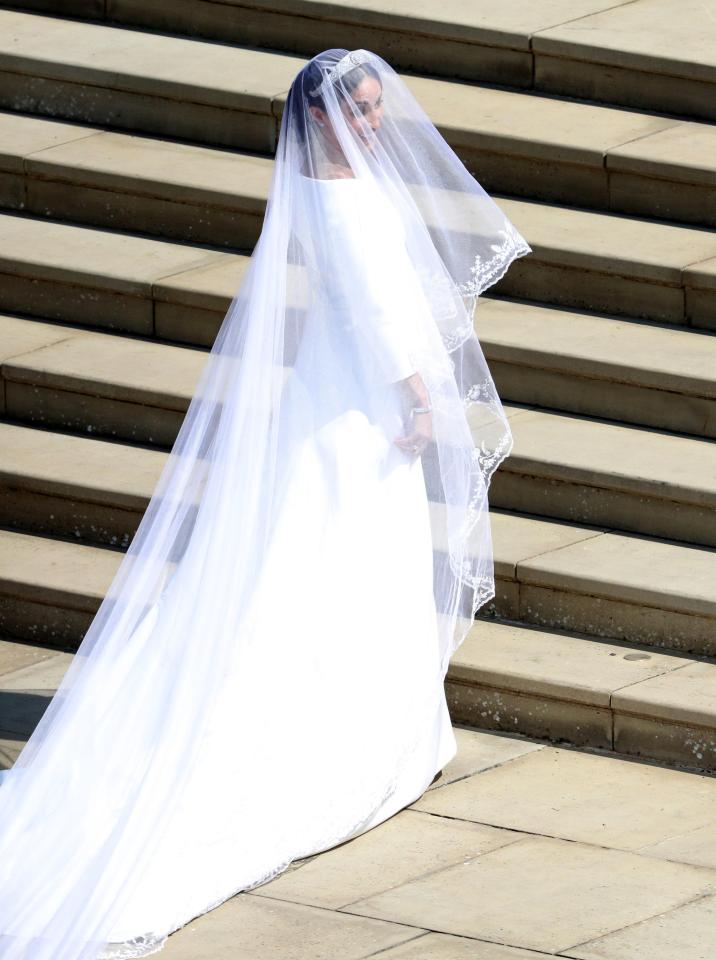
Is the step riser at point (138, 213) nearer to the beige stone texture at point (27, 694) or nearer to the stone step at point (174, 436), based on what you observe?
the stone step at point (174, 436)

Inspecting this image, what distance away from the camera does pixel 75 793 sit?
5.64 metres

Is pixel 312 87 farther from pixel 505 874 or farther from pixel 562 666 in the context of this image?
pixel 505 874

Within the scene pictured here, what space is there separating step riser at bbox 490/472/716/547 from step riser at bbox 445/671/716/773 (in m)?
0.84

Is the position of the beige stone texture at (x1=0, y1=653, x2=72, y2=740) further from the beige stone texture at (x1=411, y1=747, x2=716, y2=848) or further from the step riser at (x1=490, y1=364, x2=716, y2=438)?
the step riser at (x1=490, y1=364, x2=716, y2=438)

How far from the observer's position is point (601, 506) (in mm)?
7109

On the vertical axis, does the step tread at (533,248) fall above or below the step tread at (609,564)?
above

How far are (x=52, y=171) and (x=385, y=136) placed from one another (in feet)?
11.1

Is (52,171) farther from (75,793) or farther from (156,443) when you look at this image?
(75,793)

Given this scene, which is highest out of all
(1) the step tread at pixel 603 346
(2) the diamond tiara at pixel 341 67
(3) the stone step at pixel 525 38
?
(2) the diamond tiara at pixel 341 67

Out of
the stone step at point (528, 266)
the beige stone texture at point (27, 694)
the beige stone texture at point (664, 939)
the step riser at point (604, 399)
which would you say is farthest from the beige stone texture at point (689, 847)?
the stone step at point (528, 266)

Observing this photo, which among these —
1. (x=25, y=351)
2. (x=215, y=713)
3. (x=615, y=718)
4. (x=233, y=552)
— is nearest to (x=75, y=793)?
(x=215, y=713)

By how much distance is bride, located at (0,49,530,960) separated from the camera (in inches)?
224

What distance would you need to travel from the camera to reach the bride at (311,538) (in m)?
5.70

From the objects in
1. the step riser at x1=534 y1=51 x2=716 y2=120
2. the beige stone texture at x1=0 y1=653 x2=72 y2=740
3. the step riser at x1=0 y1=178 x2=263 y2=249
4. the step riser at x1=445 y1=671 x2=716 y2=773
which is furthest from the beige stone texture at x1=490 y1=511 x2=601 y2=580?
the step riser at x1=534 y1=51 x2=716 y2=120
